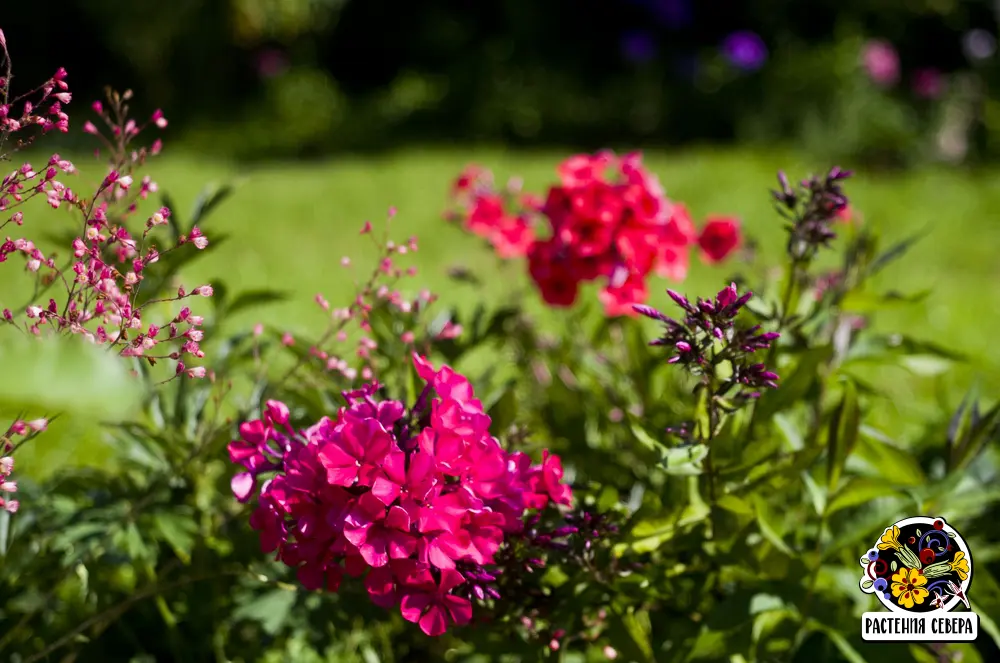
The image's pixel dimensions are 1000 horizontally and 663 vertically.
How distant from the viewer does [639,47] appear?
9.09 meters

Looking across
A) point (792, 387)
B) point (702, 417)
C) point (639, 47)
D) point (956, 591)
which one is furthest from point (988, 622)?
point (639, 47)

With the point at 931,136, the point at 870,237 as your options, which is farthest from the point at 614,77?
the point at 870,237

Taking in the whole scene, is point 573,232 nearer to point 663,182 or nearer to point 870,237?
point 870,237

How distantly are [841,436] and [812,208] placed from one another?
33cm

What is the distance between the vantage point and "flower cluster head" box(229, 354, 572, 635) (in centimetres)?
122

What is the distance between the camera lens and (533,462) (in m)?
1.66

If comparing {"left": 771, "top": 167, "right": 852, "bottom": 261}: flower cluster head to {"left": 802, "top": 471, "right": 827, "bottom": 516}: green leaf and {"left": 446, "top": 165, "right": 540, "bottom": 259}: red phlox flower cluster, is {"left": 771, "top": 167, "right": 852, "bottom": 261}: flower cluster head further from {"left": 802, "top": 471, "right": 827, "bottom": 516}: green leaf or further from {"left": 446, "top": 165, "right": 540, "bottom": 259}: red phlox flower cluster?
{"left": 446, "top": 165, "right": 540, "bottom": 259}: red phlox flower cluster

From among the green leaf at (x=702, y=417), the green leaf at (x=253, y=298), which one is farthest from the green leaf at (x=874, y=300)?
the green leaf at (x=253, y=298)

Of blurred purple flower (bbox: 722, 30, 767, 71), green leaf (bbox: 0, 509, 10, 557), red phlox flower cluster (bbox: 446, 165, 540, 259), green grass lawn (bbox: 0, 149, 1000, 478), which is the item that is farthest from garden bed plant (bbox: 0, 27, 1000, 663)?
blurred purple flower (bbox: 722, 30, 767, 71)

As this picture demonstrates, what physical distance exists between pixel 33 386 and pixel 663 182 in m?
5.39

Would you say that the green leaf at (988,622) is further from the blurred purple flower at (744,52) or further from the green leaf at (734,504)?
the blurred purple flower at (744,52)

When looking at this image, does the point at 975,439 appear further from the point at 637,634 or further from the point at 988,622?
the point at 637,634

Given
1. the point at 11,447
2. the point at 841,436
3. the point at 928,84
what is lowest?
the point at 928,84

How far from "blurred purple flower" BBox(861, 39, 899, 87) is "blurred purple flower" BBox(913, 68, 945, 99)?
0.18 meters
